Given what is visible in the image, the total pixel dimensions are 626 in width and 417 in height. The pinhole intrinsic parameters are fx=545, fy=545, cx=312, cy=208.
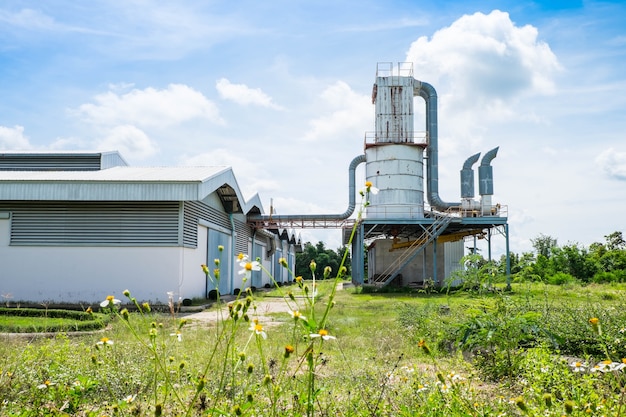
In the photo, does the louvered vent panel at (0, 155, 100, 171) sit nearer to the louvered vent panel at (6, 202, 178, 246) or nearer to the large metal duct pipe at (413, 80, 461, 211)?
the louvered vent panel at (6, 202, 178, 246)

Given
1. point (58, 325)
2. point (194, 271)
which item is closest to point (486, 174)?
point (194, 271)

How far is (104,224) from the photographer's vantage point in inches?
738

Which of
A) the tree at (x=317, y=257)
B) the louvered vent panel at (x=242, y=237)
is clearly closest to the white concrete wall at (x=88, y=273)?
the louvered vent panel at (x=242, y=237)

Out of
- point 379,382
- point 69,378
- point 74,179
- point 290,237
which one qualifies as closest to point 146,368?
point 69,378

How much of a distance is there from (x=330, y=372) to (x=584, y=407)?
320 cm

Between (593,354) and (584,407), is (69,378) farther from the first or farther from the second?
(593,354)

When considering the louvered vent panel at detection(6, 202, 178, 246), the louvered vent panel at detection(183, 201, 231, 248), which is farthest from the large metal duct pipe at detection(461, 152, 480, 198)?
the louvered vent panel at detection(6, 202, 178, 246)

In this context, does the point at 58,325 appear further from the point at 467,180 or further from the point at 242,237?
the point at 467,180

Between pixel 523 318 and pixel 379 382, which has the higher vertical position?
pixel 523 318

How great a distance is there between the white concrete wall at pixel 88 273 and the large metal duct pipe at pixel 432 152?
55.4 ft

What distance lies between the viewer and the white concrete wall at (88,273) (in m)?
18.4

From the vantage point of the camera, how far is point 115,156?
88.7 feet

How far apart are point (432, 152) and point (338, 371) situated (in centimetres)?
2603

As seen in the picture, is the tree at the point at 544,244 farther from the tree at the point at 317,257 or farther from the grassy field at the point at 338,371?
the grassy field at the point at 338,371
